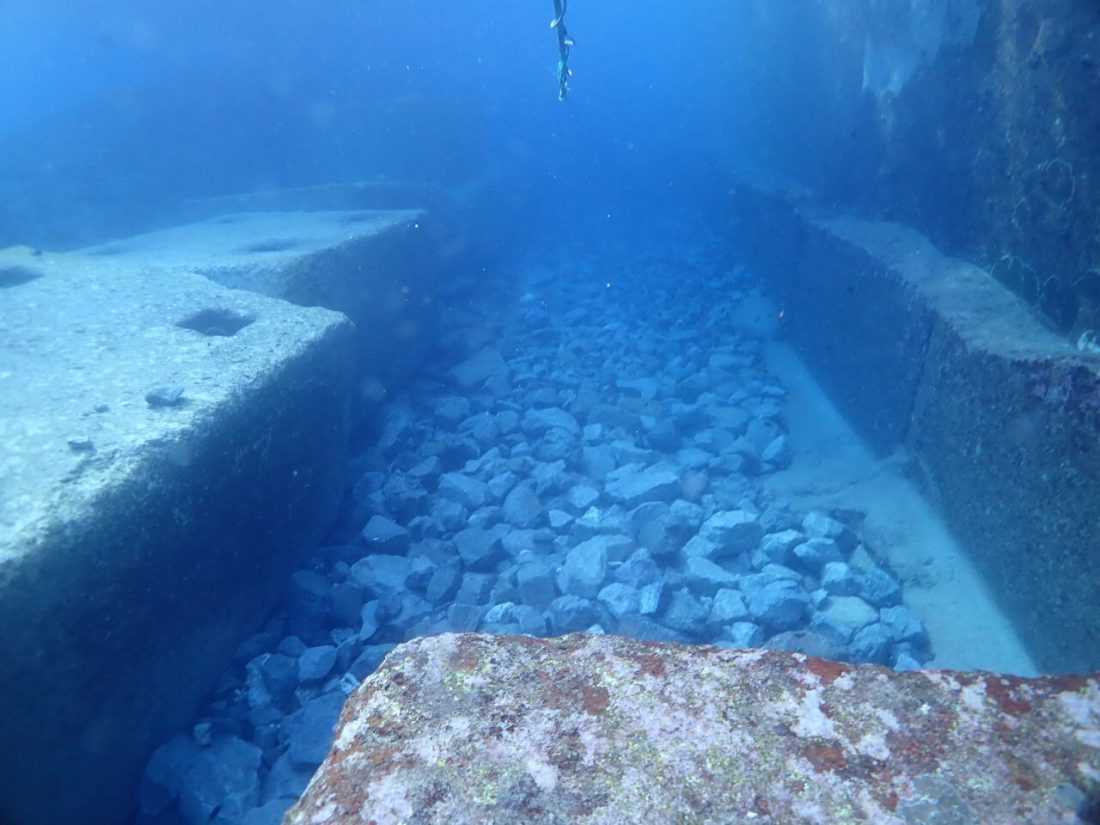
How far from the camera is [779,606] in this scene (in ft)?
11.5

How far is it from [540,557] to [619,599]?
0.72 metres

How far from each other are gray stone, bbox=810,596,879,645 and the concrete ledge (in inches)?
25.3

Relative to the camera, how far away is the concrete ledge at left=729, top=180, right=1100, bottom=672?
9.02 feet

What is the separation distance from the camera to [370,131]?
13.6 meters

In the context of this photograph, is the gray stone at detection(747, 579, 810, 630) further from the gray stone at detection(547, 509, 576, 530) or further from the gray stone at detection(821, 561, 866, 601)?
the gray stone at detection(547, 509, 576, 530)

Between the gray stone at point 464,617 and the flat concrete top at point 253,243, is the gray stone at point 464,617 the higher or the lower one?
the lower one

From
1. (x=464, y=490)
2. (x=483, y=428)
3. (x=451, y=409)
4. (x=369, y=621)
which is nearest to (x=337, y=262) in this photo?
(x=451, y=409)

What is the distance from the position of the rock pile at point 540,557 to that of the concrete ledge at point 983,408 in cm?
60

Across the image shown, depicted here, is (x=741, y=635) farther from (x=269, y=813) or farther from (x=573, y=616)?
(x=269, y=813)

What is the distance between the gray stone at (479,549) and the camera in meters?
4.07

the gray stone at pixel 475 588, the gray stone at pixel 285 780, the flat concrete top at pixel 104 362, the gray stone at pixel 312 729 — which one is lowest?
the gray stone at pixel 475 588

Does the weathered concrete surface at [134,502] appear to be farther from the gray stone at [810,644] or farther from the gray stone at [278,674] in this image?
the gray stone at [810,644]

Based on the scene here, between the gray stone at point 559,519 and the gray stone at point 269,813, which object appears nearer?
the gray stone at point 269,813

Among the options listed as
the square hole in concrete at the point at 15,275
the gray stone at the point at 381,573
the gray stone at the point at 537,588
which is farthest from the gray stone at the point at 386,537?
the square hole in concrete at the point at 15,275
